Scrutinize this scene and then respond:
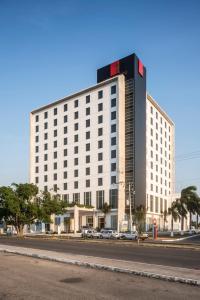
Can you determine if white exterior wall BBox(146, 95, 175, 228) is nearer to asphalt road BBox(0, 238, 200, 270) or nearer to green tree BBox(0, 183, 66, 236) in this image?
green tree BBox(0, 183, 66, 236)

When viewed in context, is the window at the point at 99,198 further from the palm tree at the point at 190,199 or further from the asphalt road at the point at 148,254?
the asphalt road at the point at 148,254

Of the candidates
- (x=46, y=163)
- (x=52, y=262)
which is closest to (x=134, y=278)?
(x=52, y=262)

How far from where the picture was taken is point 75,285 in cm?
1138

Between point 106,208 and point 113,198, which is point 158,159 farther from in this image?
point 106,208

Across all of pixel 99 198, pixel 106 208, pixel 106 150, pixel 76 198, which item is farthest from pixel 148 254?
pixel 76 198

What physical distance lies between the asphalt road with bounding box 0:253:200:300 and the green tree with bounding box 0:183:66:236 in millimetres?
52234

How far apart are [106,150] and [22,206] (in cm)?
2760

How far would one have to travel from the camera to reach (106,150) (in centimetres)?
8719

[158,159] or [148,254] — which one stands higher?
[158,159]

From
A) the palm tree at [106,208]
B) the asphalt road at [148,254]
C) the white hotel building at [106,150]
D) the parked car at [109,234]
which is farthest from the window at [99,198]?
the asphalt road at [148,254]

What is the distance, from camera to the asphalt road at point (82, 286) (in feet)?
32.1

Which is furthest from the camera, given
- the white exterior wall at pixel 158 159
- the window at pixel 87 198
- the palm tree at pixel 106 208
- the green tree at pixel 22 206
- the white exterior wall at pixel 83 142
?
the white exterior wall at pixel 158 159

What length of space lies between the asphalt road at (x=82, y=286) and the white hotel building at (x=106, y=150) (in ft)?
208

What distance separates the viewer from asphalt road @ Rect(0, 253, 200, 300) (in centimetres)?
978
